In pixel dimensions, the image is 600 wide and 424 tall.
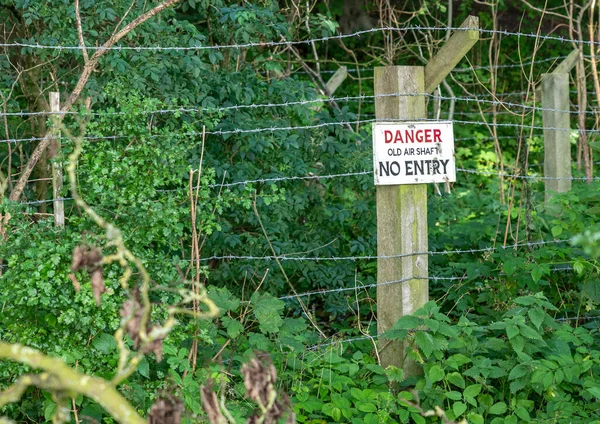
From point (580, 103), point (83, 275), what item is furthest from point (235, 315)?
point (580, 103)

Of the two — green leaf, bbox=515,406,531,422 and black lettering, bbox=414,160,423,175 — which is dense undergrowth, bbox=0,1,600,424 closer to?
green leaf, bbox=515,406,531,422

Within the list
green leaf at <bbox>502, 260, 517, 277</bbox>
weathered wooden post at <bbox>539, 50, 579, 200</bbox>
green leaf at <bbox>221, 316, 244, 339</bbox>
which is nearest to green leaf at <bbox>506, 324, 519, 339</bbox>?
green leaf at <bbox>502, 260, 517, 277</bbox>

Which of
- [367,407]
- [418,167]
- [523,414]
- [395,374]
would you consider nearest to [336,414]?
[367,407]

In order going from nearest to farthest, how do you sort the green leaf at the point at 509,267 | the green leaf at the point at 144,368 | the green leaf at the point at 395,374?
the green leaf at the point at 144,368
the green leaf at the point at 395,374
the green leaf at the point at 509,267

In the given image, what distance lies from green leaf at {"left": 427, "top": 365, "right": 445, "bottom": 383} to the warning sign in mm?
1030

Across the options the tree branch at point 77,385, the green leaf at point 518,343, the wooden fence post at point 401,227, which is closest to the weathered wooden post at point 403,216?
the wooden fence post at point 401,227

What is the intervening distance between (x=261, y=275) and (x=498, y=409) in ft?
6.81

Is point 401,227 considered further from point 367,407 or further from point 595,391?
point 595,391

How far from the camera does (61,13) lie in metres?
5.53

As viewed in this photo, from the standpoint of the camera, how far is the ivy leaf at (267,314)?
4.66 meters

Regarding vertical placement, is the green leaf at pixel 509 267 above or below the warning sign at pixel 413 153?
below

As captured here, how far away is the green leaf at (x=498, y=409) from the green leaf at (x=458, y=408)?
152 mm

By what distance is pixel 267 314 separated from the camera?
4.70 meters

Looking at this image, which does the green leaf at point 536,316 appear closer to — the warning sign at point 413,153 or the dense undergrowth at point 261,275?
the dense undergrowth at point 261,275
